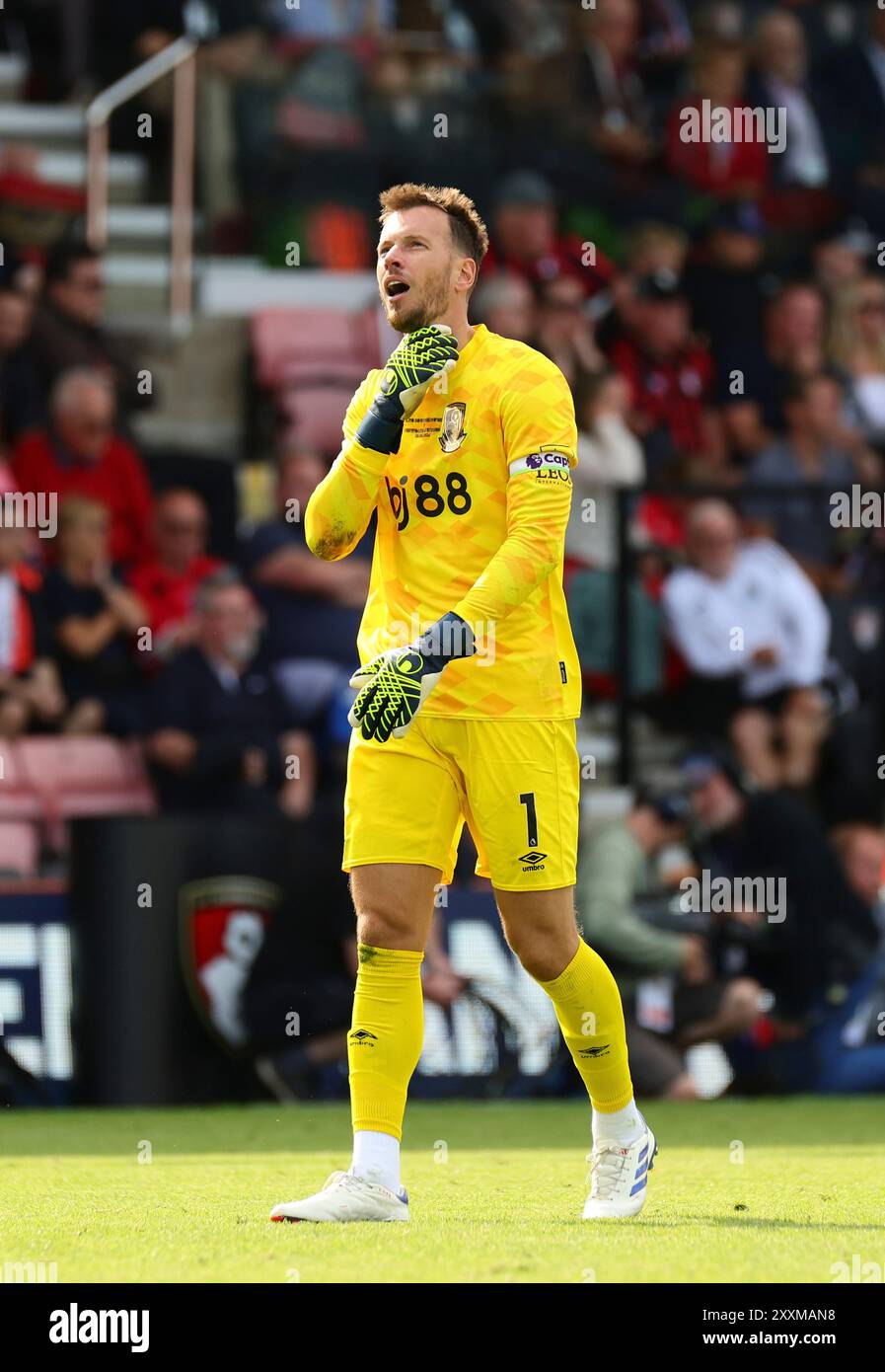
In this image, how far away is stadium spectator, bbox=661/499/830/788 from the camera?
39.2 feet

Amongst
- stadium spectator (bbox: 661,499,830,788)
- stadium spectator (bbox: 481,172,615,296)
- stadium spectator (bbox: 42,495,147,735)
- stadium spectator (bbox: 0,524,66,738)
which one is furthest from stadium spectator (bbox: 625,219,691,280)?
stadium spectator (bbox: 0,524,66,738)

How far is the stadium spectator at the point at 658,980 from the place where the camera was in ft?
34.9

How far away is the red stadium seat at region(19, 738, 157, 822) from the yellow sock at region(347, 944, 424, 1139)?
5849mm

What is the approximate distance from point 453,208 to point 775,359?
31.4ft

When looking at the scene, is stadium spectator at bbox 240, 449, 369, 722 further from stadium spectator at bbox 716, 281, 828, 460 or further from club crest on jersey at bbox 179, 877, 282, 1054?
stadium spectator at bbox 716, 281, 828, 460

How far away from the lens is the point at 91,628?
39.8 feet

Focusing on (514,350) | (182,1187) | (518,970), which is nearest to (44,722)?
(518,970)

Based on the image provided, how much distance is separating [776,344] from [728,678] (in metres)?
3.89

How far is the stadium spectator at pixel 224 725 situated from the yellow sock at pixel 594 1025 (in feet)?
16.1

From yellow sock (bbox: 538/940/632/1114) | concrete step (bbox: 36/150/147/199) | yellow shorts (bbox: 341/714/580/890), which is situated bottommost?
yellow sock (bbox: 538/940/632/1114)

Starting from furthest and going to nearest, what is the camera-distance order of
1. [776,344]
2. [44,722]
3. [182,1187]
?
[776,344] < [44,722] < [182,1187]

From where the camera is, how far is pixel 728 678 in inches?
482

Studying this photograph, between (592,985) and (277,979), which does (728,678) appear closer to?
(277,979)

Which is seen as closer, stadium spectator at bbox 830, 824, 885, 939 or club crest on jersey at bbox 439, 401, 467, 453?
club crest on jersey at bbox 439, 401, 467, 453
